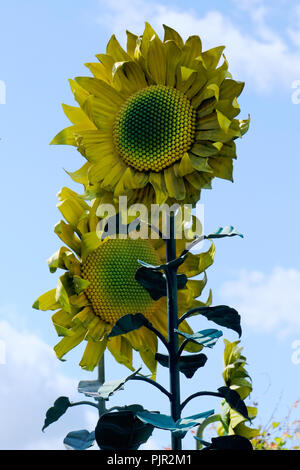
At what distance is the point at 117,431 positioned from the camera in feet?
3.81

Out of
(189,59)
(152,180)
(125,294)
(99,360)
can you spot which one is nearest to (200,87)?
(189,59)

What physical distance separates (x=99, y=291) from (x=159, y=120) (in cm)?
35

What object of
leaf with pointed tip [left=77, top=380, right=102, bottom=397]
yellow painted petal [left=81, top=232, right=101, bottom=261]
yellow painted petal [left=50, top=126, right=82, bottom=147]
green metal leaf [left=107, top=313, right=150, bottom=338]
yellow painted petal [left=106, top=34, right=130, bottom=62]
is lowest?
leaf with pointed tip [left=77, top=380, right=102, bottom=397]

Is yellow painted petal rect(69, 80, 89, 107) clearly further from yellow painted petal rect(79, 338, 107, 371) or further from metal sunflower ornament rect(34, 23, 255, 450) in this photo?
yellow painted petal rect(79, 338, 107, 371)

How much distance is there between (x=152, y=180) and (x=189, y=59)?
0.23 meters

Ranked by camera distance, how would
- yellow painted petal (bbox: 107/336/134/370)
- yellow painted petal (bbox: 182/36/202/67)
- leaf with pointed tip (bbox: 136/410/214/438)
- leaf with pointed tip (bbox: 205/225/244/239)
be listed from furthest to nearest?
yellow painted petal (bbox: 107/336/134/370) < yellow painted petal (bbox: 182/36/202/67) < leaf with pointed tip (bbox: 205/225/244/239) < leaf with pointed tip (bbox: 136/410/214/438)

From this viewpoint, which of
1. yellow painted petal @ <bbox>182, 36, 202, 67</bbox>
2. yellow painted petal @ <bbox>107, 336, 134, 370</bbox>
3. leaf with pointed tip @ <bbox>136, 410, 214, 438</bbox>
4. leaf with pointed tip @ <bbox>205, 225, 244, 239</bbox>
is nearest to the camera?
leaf with pointed tip @ <bbox>136, 410, 214, 438</bbox>

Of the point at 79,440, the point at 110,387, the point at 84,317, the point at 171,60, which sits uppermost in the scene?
the point at 171,60

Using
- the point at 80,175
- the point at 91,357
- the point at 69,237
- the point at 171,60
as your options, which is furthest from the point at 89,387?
the point at 171,60

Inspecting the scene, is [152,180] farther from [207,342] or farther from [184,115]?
[207,342]

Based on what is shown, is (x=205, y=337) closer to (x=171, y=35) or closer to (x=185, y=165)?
(x=185, y=165)

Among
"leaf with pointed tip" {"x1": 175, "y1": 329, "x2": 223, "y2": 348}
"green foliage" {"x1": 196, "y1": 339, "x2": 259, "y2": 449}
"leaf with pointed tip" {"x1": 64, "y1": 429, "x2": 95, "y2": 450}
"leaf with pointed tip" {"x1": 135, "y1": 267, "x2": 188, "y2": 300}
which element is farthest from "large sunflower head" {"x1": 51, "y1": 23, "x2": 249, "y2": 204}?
"leaf with pointed tip" {"x1": 64, "y1": 429, "x2": 95, "y2": 450}

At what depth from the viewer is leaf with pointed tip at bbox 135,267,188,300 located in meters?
1.19

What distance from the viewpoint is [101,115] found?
1303mm
